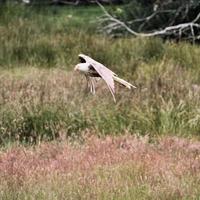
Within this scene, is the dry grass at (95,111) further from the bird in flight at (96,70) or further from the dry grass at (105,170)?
the bird in flight at (96,70)

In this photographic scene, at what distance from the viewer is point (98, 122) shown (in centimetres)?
691

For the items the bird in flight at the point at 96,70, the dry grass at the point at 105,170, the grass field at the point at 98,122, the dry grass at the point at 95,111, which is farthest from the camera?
the dry grass at the point at 95,111

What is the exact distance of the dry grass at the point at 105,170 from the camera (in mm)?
4680

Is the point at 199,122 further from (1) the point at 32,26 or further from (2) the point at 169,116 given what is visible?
(1) the point at 32,26

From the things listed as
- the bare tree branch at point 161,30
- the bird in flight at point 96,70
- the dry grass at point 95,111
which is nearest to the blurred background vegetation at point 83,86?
the dry grass at point 95,111

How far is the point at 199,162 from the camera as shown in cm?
538

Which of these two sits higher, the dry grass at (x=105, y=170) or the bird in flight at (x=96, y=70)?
the bird in flight at (x=96, y=70)

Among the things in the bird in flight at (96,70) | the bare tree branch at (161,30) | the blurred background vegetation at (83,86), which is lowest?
the blurred background vegetation at (83,86)

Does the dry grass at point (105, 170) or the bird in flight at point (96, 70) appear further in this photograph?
Answer: the dry grass at point (105, 170)

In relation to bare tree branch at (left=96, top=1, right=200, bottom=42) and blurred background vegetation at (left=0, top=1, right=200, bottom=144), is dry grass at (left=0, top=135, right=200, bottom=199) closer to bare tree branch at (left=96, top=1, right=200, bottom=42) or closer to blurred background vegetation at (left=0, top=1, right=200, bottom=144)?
blurred background vegetation at (left=0, top=1, right=200, bottom=144)

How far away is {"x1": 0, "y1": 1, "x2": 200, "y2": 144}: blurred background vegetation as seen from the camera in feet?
22.5

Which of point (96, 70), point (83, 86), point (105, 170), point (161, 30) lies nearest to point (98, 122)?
point (83, 86)

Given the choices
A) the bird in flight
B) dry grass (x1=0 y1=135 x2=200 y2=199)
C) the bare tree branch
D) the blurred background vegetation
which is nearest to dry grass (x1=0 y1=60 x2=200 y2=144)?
the blurred background vegetation

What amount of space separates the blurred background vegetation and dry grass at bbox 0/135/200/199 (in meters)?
0.54
